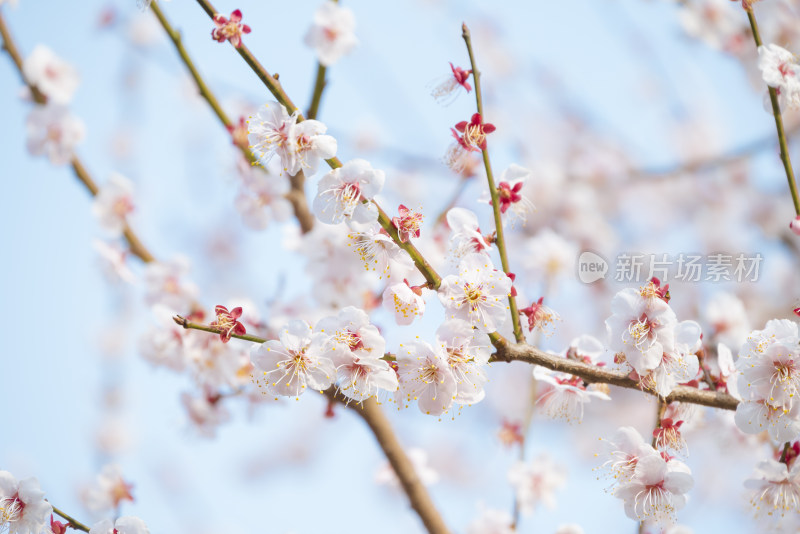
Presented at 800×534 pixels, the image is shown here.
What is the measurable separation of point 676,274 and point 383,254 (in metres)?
1.68

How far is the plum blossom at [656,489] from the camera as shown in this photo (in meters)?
1.85

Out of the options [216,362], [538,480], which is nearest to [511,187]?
[216,362]

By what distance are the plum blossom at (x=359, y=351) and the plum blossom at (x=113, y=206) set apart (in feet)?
7.07

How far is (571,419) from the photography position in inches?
83.7

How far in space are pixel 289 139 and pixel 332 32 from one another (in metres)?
1.58

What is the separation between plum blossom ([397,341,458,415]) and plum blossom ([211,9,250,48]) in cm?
99

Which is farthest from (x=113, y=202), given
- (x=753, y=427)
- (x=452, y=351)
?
(x=753, y=427)

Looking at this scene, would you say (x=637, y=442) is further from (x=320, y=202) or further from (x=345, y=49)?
(x=345, y=49)

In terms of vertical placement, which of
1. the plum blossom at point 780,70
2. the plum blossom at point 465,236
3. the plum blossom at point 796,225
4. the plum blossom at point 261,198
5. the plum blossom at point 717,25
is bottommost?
the plum blossom at point 465,236

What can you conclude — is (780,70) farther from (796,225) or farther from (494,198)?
(494,198)

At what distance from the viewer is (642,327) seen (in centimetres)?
182

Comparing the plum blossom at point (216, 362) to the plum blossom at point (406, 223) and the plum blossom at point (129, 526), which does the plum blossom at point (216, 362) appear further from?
the plum blossom at point (406, 223)

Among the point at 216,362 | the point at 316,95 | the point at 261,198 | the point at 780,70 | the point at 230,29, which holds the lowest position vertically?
the point at 216,362

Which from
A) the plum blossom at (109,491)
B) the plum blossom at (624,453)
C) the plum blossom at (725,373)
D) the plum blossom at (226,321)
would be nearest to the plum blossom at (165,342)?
the plum blossom at (109,491)
